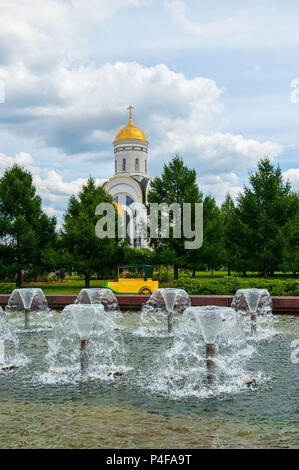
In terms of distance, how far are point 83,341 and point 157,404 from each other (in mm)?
1959

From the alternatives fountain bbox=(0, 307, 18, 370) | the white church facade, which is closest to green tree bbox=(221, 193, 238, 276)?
fountain bbox=(0, 307, 18, 370)

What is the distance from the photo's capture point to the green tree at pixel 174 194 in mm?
25719

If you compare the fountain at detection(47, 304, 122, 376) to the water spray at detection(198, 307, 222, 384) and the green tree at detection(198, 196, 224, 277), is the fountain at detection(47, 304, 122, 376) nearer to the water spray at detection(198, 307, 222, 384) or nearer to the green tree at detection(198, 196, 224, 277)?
the water spray at detection(198, 307, 222, 384)

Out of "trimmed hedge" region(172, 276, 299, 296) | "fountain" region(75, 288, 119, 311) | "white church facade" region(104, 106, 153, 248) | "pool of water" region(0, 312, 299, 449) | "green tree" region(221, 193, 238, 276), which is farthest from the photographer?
"white church facade" region(104, 106, 153, 248)

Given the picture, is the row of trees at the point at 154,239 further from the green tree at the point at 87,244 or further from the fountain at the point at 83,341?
the fountain at the point at 83,341

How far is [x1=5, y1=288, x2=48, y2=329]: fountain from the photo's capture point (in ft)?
39.3

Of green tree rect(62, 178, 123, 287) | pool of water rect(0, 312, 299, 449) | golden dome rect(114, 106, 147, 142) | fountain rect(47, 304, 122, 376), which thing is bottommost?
pool of water rect(0, 312, 299, 449)

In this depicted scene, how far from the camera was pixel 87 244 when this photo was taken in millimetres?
23766

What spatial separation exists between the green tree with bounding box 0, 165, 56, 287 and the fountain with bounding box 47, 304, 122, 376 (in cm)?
1452

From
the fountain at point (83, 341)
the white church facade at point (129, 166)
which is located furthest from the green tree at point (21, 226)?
the white church facade at point (129, 166)

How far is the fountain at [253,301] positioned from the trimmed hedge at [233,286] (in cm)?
279
